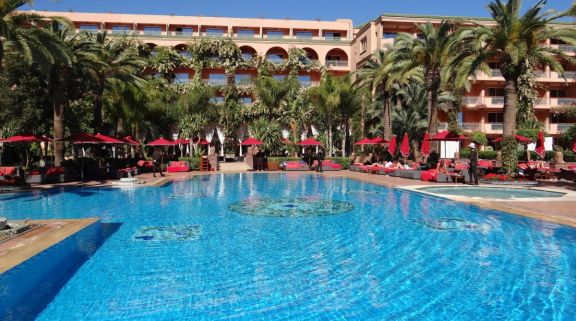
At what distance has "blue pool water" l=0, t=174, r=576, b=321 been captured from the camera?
5.44 meters

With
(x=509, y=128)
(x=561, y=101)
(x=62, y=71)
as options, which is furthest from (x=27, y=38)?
(x=561, y=101)

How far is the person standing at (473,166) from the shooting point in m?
18.4

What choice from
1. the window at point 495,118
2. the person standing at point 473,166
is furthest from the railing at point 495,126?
the person standing at point 473,166

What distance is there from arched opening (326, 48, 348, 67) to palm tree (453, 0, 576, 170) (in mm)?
31862

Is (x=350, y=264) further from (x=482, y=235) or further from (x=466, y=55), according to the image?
(x=466, y=55)

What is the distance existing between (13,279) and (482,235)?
896 centimetres

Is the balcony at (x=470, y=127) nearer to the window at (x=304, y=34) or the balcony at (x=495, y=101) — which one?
the balcony at (x=495, y=101)

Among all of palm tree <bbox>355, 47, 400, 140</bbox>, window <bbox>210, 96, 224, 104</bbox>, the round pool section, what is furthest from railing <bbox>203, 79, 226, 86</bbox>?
the round pool section

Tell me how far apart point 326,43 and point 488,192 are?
→ 3841 centimetres

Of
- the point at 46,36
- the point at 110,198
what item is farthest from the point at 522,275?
the point at 46,36

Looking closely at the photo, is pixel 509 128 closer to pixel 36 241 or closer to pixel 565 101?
pixel 36 241

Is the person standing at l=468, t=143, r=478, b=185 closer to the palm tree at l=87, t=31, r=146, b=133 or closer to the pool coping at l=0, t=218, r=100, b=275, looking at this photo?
the pool coping at l=0, t=218, r=100, b=275

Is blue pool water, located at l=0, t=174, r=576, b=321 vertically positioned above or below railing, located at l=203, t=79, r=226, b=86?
below

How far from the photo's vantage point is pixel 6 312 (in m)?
5.23
